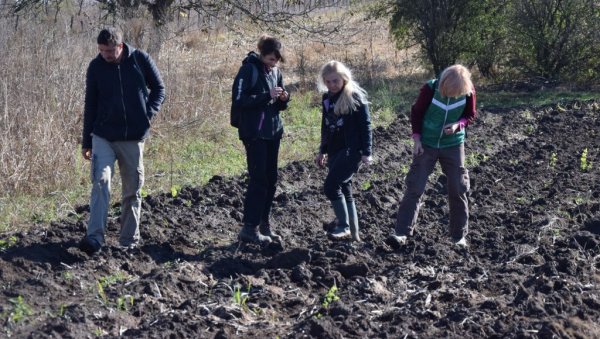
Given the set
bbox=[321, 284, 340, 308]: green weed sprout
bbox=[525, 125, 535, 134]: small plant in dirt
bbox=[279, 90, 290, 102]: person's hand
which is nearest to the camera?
bbox=[321, 284, 340, 308]: green weed sprout

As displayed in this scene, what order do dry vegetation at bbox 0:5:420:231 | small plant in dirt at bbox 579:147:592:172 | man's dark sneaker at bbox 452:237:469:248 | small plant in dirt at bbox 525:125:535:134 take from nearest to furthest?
1. man's dark sneaker at bbox 452:237:469:248
2. dry vegetation at bbox 0:5:420:231
3. small plant in dirt at bbox 579:147:592:172
4. small plant in dirt at bbox 525:125:535:134

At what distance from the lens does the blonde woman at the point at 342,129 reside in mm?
7797

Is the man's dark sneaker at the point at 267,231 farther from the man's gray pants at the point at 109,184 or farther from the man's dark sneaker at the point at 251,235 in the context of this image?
the man's gray pants at the point at 109,184

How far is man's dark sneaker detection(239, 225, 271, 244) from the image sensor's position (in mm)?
8141

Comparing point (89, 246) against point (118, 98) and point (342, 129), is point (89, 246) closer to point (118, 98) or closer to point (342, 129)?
point (118, 98)

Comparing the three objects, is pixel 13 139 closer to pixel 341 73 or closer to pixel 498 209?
pixel 341 73

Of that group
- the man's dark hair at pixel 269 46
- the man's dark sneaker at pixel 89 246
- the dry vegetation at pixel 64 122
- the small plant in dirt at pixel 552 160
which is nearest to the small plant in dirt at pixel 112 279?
the man's dark sneaker at pixel 89 246

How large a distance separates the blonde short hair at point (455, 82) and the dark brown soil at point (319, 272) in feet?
4.33

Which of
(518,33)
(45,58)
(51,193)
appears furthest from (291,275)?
(518,33)

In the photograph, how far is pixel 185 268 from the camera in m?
7.24

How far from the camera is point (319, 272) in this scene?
7172 millimetres

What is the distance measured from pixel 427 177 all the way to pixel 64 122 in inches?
228

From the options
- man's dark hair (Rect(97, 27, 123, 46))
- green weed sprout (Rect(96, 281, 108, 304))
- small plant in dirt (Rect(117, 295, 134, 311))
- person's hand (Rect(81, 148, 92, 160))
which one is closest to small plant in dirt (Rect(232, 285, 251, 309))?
small plant in dirt (Rect(117, 295, 134, 311))

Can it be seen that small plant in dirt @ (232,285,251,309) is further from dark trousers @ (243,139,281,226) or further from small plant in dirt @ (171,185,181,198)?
small plant in dirt @ (171,185,181,198)
